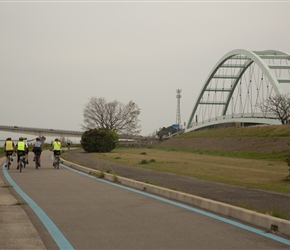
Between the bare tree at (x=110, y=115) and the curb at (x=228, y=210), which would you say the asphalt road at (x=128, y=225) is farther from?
the bare tree at (x=110, y=115)

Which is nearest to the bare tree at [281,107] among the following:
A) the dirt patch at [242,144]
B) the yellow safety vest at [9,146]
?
the dirt patch at [242,144]

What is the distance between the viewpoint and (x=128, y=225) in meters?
8.44

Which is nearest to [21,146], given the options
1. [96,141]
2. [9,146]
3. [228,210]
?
[9,146]

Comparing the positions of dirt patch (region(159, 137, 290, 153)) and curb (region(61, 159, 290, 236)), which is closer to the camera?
curb (region(61, 159, 290, 236))

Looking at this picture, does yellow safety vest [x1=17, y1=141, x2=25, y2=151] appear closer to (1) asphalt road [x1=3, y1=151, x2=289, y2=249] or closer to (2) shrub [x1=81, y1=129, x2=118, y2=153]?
(1) asphalt road [x1=3, y1=151, x2=289, y2=249]

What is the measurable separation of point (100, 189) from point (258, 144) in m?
39.6

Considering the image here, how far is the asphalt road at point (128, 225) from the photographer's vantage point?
698 cm

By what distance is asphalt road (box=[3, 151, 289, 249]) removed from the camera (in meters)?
6.98

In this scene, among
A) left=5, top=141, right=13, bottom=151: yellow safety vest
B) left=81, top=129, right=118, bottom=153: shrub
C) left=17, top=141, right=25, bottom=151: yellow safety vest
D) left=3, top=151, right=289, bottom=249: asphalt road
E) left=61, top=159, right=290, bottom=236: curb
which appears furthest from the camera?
left=81, top=129, right=118, bottom=153: shrub

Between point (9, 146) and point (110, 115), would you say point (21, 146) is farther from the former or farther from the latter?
point (110, 115)

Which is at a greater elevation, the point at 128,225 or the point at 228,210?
the point at 228,210

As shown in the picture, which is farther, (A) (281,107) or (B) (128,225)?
(A) (281,107)

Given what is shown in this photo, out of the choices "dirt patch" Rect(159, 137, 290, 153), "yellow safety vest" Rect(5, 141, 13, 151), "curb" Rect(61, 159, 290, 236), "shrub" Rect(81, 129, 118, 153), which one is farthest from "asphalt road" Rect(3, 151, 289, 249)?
"shrub" Rect(81, 129, 118, 153)

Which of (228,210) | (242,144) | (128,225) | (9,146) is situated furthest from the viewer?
(242,144)
